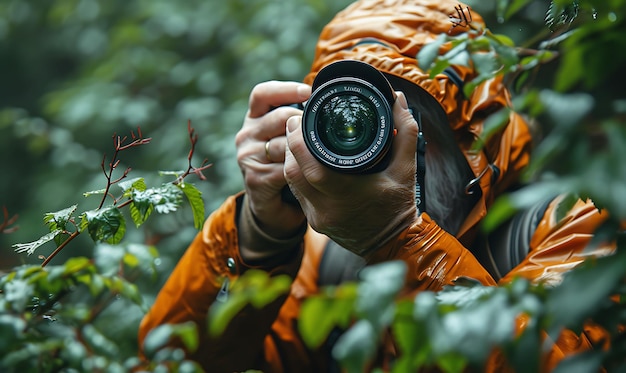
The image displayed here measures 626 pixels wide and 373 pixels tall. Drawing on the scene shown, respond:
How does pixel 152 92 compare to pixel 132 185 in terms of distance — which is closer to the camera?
pixel 132 185

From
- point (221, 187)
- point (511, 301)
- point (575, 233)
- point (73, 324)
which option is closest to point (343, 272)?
point (575, 233)

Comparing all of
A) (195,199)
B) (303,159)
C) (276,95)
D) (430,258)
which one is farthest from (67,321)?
(276,95)

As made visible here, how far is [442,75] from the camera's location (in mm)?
1365

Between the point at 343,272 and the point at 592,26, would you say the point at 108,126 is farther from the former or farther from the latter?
the point at 592,26

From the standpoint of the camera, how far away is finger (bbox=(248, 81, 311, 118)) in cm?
134

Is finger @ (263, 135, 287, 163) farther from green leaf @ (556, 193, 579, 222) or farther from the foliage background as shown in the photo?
the foliage background

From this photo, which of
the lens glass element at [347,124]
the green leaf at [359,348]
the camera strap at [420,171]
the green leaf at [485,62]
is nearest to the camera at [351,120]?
the lens glass element at [347,124]

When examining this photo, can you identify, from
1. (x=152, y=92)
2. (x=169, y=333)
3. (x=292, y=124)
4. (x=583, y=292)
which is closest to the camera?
(x=583, y=292)

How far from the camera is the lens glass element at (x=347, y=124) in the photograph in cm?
111

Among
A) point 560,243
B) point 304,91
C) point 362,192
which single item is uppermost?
point 304,91

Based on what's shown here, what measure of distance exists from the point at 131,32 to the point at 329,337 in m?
2.26

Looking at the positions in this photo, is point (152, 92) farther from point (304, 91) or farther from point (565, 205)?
point (565, 205)

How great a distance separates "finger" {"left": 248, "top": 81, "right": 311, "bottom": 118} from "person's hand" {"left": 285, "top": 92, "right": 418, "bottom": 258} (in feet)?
0.54

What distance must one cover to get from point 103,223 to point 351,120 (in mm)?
418
